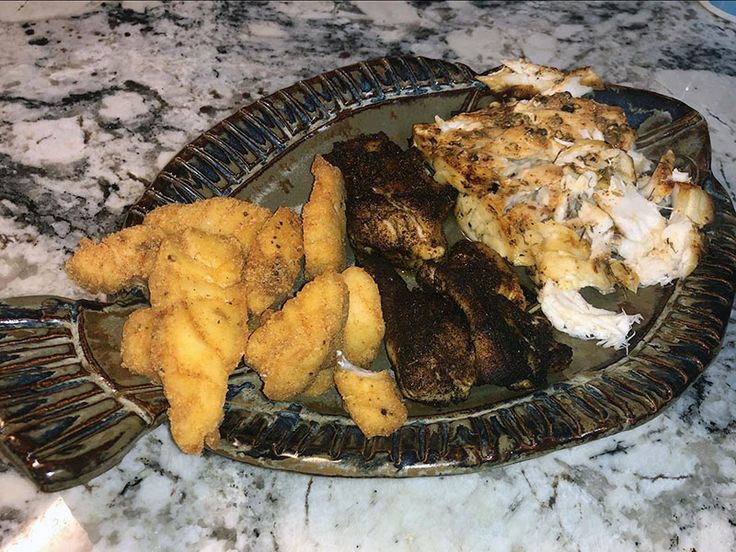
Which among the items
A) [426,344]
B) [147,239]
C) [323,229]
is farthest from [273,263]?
[426,344]

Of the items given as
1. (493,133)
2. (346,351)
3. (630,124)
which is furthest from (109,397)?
(630,124)

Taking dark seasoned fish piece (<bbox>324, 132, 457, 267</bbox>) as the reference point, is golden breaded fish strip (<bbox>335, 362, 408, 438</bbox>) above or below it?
below

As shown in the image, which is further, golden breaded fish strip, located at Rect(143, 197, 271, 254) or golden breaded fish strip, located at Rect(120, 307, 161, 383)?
golden breaded fish strip, located at Rect(143, 197, 271, 254)

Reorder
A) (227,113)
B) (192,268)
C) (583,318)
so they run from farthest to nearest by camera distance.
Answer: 1. (227,113)
2. (583,318)
3. (192,268)

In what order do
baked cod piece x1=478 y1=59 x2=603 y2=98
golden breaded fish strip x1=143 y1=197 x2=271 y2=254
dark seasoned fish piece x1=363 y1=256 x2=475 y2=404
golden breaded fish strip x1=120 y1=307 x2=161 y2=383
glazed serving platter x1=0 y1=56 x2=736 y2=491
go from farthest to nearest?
baked cod piece x1=478 y1=59 x2=603 y2=98 < golden breaded fish strip x1=143 y1=197 x2=271 y2=254 < dark seasoned fish piece x1=363 y1=256 x2=475 y2=404 < golden breaded fish strip x1=120 y1=307 x2=161 y2=383 < glazed serving platter x1=0 y1=56 x2=736 y2=491

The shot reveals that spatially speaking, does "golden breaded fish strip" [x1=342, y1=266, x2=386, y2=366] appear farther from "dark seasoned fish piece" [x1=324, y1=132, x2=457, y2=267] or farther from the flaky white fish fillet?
the flaky white fish fillet

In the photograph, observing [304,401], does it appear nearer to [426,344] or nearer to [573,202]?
[426,344]

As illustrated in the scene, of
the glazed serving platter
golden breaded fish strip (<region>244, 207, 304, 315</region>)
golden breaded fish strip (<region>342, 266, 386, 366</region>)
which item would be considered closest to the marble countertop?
the glazed serving platter
